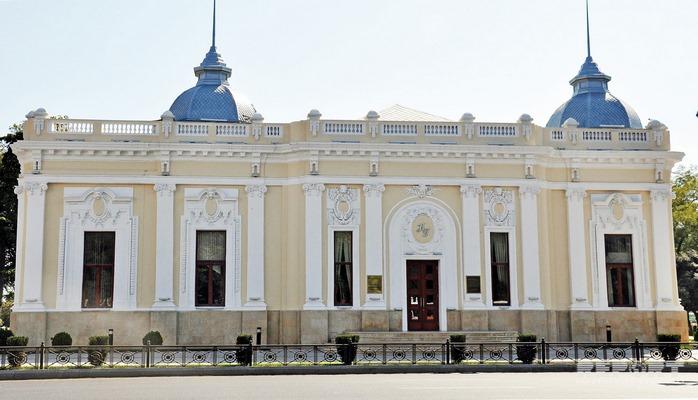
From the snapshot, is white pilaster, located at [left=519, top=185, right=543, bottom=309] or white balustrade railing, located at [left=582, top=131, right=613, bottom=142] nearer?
white pilaster, located at [left=519, top=185, right=543, bottom=309]

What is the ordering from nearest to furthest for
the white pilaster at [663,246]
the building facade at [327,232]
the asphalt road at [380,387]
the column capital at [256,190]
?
1. the asphalt road at [380,387]
2. the building facade at [327,232]
3. the column capital at [256,190]
4. the white pilaster at [663,246]

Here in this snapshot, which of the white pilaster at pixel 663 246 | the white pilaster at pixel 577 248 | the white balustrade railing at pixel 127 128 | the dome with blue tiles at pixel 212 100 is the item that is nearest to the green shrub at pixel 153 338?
the white balustrade railing at pixel 127 128

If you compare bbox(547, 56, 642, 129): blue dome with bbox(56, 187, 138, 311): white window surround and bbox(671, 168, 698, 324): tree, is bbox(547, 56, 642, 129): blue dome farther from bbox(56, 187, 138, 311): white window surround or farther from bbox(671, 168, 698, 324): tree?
bbox(56, 187, 138, 311): white window surround

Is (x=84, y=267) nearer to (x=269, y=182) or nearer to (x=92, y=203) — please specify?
(x=92, y=203)

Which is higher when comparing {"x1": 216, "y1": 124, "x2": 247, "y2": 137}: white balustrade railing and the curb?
{"x1": 216, "y1": 124, "x2": 247, "y2": 137}: white balustrade railing

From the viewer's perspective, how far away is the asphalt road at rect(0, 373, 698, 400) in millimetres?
15609

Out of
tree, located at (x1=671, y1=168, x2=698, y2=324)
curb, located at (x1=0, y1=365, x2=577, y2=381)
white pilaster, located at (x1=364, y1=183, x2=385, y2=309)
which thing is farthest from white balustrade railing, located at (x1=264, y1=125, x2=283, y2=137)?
tree, located at (x1=671, y1=168, x2=698, y2=324)

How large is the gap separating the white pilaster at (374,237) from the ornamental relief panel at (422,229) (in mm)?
1055

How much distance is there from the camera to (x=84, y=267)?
30.9 metres

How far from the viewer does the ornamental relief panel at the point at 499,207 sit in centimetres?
3189

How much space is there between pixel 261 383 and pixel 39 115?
17692mm

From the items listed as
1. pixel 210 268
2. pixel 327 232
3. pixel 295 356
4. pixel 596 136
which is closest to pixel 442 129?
pixel 327 232

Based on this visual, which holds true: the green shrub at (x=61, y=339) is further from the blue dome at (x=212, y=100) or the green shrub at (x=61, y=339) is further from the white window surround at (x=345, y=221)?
the blue dome at (x=212, y=100)

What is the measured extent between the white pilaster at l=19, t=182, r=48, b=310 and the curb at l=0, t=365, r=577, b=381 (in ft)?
32.5
